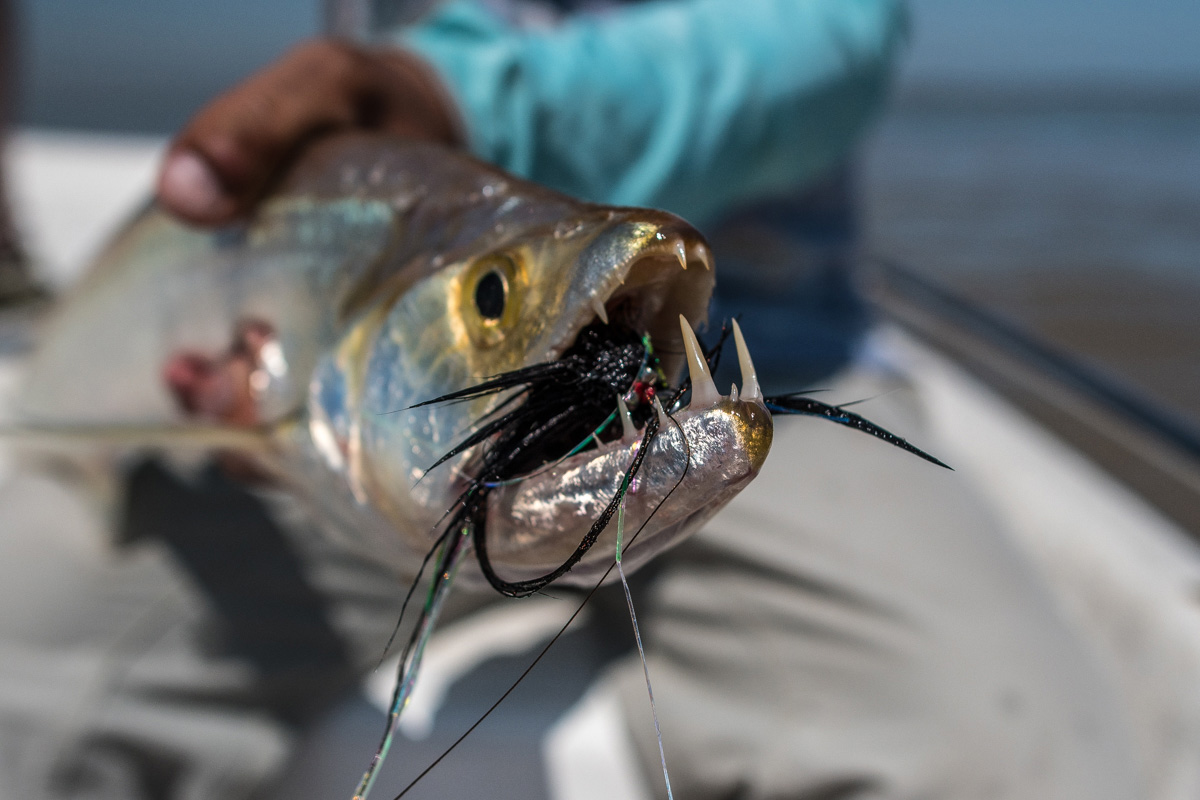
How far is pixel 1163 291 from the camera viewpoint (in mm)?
6199

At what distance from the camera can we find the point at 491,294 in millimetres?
642

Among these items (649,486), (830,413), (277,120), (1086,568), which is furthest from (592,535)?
(1086,568)

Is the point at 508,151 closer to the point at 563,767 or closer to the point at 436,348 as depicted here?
the point at 436,348

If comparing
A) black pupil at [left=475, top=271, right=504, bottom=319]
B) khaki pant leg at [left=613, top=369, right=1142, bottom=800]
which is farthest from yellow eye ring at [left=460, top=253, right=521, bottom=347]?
khaki pant leg at [left=613, top=369, right=1142, bottom=800]

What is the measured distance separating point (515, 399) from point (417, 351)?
0.49 ft

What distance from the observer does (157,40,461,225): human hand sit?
3.48 feet

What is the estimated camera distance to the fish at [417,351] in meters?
0.50

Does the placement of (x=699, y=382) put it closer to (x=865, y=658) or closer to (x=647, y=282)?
(x=647, y=282)

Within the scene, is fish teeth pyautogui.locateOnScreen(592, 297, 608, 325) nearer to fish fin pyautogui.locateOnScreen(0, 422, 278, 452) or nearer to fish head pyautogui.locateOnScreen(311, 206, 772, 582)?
fish head pyautogui.locateOnScreen(311, 206, 772, 582)

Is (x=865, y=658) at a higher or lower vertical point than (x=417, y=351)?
lower

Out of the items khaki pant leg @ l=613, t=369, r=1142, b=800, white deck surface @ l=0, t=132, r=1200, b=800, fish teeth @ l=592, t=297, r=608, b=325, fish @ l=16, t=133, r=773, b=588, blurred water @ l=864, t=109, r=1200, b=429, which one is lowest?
blurred water @ l=864, t=109, r=1200, b=429

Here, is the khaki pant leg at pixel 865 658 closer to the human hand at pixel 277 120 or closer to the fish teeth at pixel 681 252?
the human hand at pixel 277 120

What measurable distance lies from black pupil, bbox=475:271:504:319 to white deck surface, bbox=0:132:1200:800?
976 mm

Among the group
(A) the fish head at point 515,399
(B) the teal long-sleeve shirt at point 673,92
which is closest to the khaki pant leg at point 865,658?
(B) the teal long-sleeve shirt at point 673,92
